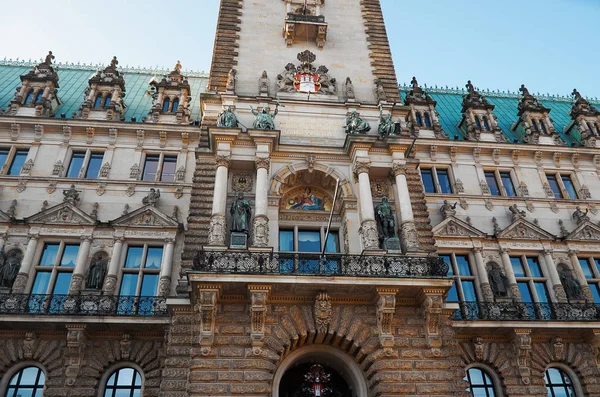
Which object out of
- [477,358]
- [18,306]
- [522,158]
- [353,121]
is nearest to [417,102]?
[522,158]

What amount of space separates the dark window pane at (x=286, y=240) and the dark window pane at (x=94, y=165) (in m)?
8.57

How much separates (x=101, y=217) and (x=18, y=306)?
13.9ft

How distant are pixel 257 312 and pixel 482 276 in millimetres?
9654

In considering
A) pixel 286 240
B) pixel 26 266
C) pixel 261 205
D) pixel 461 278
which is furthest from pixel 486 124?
pixel 26 266

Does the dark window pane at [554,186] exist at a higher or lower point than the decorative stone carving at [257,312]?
higher

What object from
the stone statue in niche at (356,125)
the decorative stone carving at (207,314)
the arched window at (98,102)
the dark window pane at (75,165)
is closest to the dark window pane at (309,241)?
the stone statue in niche at (356,125)

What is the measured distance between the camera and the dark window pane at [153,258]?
1722 cm

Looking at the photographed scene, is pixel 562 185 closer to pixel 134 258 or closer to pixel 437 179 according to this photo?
pixel 437 179

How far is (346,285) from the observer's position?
1345 cm

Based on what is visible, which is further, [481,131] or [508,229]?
[481,131]

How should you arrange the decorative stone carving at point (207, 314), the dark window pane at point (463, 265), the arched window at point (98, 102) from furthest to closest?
1. the arched window at point (98, 102)
2. the dark window pane at point (463, 265)
3. the decorative stone carving at point (207, 314)

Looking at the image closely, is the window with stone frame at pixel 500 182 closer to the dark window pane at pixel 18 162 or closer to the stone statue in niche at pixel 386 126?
the stone statue in niche at pixel 386 126

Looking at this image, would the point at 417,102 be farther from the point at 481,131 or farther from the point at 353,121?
the point at 353,121

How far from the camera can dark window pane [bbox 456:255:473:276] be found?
1852cm
